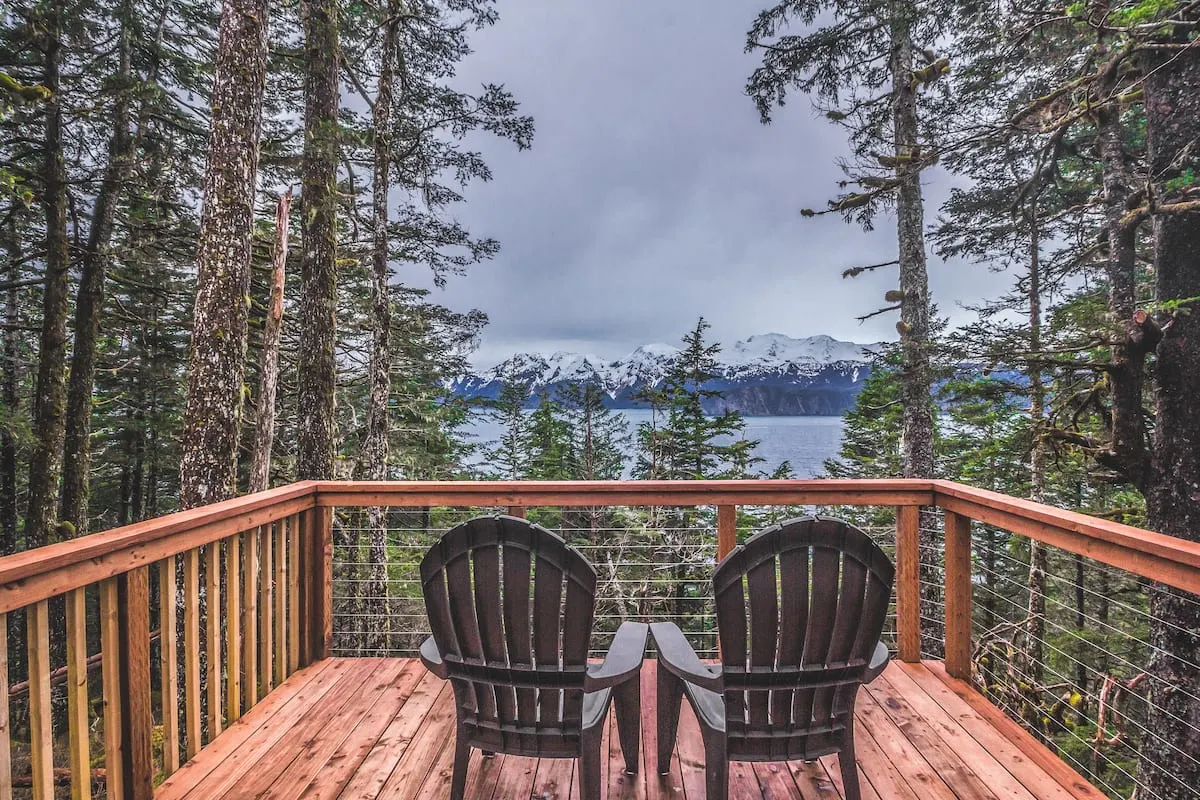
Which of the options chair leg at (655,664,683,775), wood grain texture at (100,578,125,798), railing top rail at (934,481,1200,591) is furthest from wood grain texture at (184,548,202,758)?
railing top rail at (934,481,1200,591)

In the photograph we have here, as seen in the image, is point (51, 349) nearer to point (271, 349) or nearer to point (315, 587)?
point (271, 349)

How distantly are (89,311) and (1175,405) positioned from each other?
41.6ft

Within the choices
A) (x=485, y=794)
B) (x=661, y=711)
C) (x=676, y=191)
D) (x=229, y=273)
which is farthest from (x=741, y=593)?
(x=676, y=191)

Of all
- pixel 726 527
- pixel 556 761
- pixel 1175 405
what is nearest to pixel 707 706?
pixel 556 761

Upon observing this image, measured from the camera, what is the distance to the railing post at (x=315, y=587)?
10.1 feet

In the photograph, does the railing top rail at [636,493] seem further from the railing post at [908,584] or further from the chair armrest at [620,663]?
the chair armrest at [620,663]

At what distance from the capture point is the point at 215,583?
2262 millimetres

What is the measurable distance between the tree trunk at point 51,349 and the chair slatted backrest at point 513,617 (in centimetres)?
854

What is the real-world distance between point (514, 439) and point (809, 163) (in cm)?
1627

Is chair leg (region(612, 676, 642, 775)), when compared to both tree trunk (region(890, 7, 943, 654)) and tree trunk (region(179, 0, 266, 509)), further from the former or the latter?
tree trunk (region(890, 7, 943, 654))

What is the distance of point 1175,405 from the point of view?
14.5ft

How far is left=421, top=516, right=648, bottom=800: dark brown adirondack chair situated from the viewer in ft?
5.84

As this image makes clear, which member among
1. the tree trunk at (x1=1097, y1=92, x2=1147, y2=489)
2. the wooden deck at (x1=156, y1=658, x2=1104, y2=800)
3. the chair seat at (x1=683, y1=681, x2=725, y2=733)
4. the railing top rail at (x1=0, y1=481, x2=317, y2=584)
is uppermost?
the tree trunk at (x1=1097, y1=92, x2=1147, y2=489)

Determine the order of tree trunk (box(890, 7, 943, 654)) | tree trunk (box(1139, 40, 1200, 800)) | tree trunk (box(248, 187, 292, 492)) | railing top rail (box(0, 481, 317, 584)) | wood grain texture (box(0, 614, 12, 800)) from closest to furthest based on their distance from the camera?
wood grain texture (box(0, 614, 12, 800)) → railing top rail (box(0, 481, 317, 584)) → tree trunk (box(1139, 40, 1200, 800)) → tree trunk (box(248, 187, 292, 492)) → tree trunk (box(890, 7, 943, 654))
